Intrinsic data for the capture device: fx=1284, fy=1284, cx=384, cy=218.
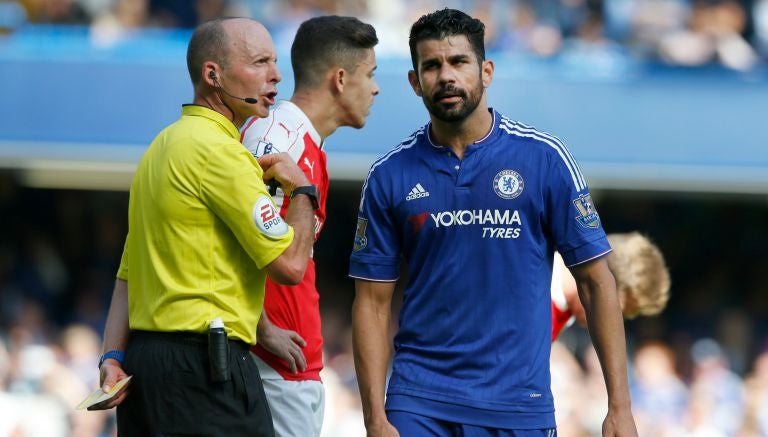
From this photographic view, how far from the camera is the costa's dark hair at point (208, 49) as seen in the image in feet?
14.2

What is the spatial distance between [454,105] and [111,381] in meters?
1.64

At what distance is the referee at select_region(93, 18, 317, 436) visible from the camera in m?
4.01

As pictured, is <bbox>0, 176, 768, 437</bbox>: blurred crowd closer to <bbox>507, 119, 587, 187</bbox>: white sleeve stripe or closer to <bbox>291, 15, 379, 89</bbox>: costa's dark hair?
<bbox>291, 15, 379, 89</bbox>: costa's dark hair

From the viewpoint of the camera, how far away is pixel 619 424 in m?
4.54

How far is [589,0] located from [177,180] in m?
9.37

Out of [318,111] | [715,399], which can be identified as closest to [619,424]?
[318,111]

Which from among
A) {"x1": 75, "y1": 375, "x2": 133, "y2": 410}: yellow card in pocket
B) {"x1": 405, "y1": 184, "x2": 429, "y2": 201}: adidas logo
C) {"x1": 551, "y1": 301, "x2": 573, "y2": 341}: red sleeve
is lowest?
{"x1": 551, "y1": 301, "x2": 573, "y2": 341}: red sleeve

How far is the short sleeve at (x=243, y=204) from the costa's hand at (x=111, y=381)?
1.89 feet

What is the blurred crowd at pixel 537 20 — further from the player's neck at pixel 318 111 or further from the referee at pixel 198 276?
the referee at pixel 198 276

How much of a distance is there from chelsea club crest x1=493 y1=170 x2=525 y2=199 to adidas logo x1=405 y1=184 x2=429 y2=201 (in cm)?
27

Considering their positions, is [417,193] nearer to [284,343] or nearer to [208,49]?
[284,343]

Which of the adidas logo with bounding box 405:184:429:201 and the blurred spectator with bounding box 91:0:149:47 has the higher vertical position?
the adidas logo with bounding box 405:184:429:201

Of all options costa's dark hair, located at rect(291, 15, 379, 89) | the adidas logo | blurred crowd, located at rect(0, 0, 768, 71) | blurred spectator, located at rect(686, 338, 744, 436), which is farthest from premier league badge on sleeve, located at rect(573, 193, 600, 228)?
blurred crowd, located at rect(0, 0, 768, 71)

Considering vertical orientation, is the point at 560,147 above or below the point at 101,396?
above
